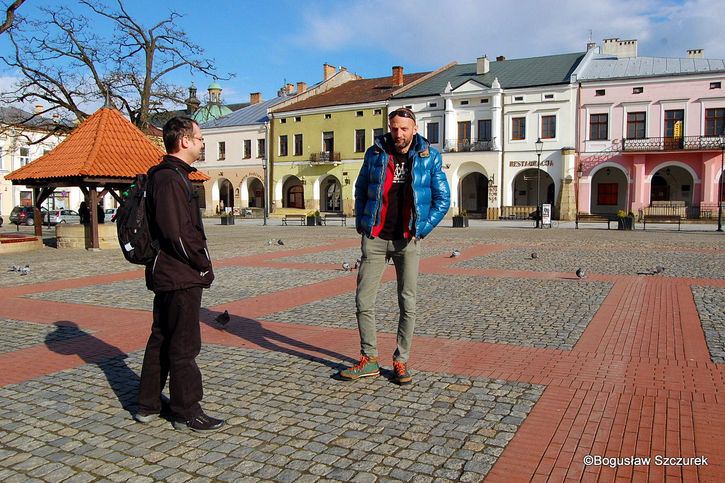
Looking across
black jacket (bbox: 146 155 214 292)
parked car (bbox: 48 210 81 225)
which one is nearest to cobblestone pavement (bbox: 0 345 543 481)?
black jacket (bbox: 146 155 214 292)

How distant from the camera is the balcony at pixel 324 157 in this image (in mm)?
47219

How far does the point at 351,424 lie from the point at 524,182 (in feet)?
132

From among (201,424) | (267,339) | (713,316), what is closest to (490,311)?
(713,316)

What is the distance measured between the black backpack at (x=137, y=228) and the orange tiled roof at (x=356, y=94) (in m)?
42.6

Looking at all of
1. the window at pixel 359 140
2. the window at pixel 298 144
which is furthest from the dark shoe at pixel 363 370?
the window at pixel 298 144

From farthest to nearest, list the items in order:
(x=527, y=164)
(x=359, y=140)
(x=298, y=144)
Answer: (x=298, y=144) → (x=359, y=140) → (x=527, y=164)

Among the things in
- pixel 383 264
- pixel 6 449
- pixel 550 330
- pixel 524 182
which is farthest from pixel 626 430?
pixel 524 182

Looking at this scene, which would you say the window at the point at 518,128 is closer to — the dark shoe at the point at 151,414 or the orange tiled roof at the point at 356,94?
the orange tiled roof at the point at 356,94

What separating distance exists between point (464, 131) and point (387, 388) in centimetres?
3956

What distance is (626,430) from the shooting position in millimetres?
3660

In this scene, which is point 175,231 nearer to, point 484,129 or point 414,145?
point 414,145

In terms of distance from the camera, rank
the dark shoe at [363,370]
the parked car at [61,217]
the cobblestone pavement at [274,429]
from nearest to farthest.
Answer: the cobblestone pavement at [274,429] < the dark shoe at [363,370] < the parked car at [61,217]

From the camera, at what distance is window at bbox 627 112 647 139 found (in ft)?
124

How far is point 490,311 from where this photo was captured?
7.59m
